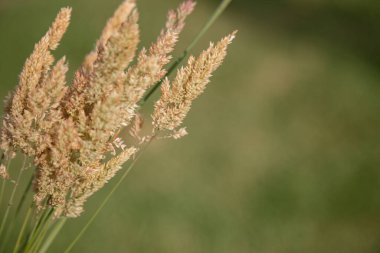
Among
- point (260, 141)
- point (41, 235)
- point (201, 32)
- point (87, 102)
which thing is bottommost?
point (41, 235)

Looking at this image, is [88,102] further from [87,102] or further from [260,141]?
[260,141]

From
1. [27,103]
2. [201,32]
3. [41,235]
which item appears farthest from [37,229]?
[201,32]

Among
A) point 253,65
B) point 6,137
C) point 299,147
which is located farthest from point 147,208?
point 6,137

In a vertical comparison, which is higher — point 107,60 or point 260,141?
point 260,141

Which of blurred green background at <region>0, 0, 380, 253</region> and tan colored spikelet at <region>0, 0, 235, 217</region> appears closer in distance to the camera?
tan colored spikelet at <region>0, 0, 235, 217</region>

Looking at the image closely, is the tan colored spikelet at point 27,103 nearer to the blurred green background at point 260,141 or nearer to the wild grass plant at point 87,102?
the wild grass plant at point 87,102

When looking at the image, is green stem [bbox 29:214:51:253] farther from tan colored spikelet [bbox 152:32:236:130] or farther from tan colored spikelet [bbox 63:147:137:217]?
tan colored spikelet [bbox 152:32:236:130]

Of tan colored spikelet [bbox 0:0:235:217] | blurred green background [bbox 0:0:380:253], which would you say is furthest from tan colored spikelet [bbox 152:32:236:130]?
blurred green background [bbox 0:0:380:253]

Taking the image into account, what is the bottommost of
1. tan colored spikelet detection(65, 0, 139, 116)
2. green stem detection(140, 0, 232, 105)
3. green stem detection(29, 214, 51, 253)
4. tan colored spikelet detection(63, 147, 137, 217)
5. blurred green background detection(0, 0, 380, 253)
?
green stem detection(29, 214, 51, 253)
